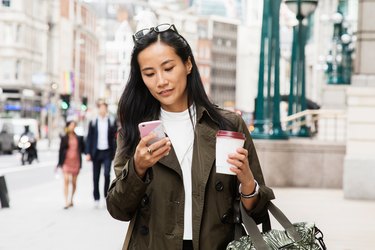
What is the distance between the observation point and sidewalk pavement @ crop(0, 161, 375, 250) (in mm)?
10594

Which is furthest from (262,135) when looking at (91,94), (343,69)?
(91,94)

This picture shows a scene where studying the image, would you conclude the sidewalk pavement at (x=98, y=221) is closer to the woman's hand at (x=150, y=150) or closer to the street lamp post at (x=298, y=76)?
the woman's hand at (x=150, y=150)

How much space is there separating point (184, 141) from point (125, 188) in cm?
32

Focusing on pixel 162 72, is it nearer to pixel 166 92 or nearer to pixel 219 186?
pixel 166 92

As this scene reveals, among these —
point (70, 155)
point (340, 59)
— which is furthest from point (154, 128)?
point (340, 59)

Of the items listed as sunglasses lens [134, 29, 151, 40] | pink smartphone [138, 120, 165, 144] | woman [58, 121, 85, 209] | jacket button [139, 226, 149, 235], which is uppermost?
sunglasses lens [134, 29, 151, 40]

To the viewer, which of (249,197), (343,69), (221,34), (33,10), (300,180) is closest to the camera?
(249,197)

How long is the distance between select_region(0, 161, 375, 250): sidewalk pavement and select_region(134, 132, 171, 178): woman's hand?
21.6 ft

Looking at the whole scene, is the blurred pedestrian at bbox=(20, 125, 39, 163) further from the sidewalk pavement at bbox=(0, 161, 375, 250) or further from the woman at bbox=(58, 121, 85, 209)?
the woman at bbox=(58, 121, 85, 209)

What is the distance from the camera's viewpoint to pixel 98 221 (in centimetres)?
1326

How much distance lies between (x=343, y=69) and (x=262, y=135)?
2220 centimetres

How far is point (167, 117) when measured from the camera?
3.59 m

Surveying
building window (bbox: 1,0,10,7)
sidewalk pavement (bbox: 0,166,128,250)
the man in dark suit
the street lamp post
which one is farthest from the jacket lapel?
building window (bbox: 1,0,10,7)

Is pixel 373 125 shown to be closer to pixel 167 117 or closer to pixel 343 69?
pixel 167 117
